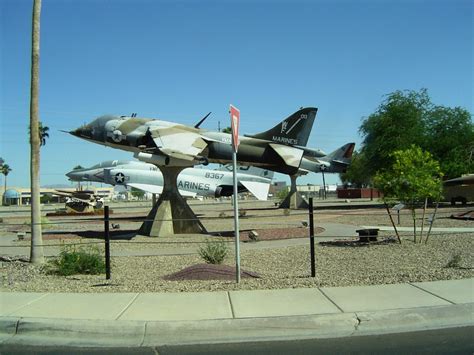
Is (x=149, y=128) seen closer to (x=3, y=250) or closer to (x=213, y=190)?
(x=3, y=250)

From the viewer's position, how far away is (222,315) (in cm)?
688

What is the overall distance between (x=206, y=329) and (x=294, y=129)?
75.9ft

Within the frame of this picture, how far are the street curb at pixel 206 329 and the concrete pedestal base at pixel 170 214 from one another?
1248 centimetres

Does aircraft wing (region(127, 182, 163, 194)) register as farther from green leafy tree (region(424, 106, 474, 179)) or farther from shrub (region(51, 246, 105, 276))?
shrub (region(51, 246, 105, 276))

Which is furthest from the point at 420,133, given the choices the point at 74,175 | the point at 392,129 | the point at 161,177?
the point at 74,175

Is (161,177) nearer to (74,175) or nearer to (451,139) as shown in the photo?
(74,175)

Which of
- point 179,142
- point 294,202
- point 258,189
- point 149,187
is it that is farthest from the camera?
point 294,202

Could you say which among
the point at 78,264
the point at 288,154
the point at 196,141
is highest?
the point at 196,141

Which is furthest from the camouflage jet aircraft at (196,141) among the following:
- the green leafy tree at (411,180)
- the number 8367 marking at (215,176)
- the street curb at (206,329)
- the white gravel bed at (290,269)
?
the number 8367 marking at (215,176)

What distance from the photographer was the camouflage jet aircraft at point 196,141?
20.4m

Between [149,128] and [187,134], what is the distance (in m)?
1.69

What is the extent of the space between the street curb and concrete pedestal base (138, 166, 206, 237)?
41.0 feet

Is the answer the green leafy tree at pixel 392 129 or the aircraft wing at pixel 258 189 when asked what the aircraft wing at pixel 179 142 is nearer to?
the aircraft wing at pixel 258 189

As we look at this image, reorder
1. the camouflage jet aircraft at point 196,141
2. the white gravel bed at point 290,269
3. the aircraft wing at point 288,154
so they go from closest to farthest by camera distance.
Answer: the white gravel bed at point 290,269 < the camouflage jet aircraft at point 196,141 < the aircraft wing at point 288,154
